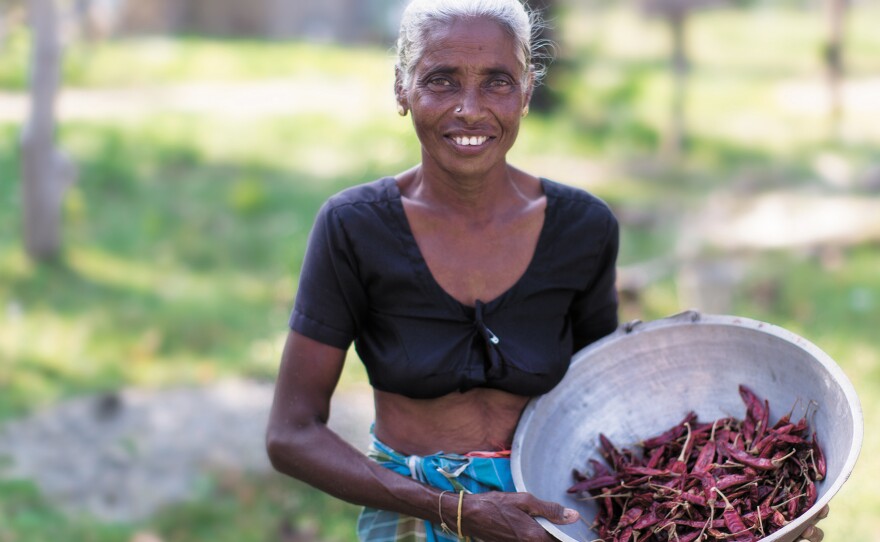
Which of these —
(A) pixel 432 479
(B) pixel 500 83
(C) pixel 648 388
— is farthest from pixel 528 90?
(A) pixel 432 479

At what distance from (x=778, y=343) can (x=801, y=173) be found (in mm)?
7985

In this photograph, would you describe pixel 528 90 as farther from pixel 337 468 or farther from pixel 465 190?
pixel 337 468

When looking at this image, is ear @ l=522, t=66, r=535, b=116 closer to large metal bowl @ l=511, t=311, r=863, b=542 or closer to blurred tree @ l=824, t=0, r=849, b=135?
large metal bowl @ l=511, t=311, r=863, b=542

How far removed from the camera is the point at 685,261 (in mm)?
7254

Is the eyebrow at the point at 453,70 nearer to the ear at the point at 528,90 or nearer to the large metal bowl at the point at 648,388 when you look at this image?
the ear at the point at 528,90

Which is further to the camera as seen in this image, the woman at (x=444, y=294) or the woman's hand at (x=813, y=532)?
the woman at (x=444, y=294)

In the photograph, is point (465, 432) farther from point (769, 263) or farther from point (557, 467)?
point (769, 263)

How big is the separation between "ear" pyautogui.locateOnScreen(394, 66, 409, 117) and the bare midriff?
0.58 metres

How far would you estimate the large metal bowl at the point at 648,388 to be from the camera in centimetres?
233

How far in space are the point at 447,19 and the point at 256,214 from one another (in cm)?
702

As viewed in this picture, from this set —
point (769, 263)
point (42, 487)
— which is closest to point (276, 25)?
point (769, 263)

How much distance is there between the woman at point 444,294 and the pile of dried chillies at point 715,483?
0.24m

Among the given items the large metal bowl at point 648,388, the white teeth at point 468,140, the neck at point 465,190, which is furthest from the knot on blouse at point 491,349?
the white teeth at point 468,140

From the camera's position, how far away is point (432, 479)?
234 cm
